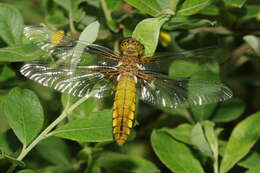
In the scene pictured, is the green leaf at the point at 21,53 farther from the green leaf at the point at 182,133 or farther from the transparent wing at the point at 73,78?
the green leaf at the point at 182,133

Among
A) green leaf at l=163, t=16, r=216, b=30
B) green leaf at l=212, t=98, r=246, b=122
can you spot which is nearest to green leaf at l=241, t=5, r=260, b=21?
green leaf at l=212, t=98, r=246, b=122

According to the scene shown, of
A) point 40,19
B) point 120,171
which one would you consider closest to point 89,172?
point 120,171

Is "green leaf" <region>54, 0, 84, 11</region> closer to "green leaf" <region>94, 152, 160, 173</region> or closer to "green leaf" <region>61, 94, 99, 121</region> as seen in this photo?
"green leaf" <region>61, 94, 99, 121</region>

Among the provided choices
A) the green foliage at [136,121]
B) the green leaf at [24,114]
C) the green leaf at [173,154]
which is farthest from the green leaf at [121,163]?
the green leaf at [24,114]

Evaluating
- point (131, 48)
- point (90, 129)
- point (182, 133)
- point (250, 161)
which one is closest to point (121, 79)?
point (131, 48)

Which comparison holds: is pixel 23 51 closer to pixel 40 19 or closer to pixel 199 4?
pixel 199 4

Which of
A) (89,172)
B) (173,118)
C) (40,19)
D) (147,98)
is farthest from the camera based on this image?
(40,19)
